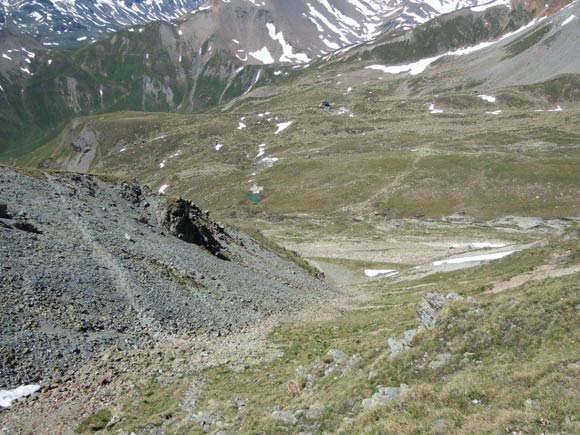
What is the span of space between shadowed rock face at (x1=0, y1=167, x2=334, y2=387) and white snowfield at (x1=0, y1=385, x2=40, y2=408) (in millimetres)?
412

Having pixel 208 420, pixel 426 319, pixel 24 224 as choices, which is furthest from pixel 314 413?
pixel 24 224

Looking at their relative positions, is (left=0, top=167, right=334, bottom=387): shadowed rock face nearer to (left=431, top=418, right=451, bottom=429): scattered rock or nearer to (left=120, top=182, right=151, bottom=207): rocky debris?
(left=120, top=182, right=151, bottom=207): rocky debris

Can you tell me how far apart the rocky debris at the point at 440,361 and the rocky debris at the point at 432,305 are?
2.48m

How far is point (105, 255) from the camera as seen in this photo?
3338 cm

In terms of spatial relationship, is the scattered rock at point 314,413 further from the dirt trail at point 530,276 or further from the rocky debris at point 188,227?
the rocky debris at point 188,227

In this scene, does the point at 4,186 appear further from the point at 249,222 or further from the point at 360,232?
the point at 249,222

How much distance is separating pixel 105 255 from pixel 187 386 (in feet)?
51.0

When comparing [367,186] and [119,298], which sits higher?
[119,298]

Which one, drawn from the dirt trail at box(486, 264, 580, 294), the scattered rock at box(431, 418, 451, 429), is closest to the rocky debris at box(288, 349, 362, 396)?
the scattered rock at box(431, 418, 451, 429)

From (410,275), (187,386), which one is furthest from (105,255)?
(410,275)

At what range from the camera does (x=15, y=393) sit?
20109 mm

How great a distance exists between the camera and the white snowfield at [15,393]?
19.6 m

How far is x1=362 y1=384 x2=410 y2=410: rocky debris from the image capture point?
13773mm

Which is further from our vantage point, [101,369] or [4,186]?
[4,186]
